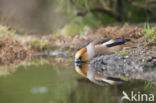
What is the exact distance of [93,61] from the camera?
8.09 m

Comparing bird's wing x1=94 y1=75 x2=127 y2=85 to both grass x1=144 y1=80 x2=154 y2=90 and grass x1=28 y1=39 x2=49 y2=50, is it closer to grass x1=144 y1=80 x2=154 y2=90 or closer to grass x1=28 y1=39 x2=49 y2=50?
grass x1=144 y1=80 x2=154 y2=90

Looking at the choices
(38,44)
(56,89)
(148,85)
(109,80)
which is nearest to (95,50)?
(109,80)

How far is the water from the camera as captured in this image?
4637 mm

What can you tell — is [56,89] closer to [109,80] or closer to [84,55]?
[109,80]

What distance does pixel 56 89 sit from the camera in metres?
5.44

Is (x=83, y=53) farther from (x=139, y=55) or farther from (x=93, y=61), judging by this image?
(x=139, y=55)

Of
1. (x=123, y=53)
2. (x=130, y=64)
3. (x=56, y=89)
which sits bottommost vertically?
(x=56, y=89)

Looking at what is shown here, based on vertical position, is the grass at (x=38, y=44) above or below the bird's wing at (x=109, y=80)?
above

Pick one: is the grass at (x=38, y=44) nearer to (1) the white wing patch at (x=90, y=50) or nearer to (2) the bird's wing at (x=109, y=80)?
(1) the white wing patch at (x=90, y=50)

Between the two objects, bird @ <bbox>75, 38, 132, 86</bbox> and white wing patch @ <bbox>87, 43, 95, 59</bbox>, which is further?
white wing patch @ <bbox>87, 43, 95, 59</bbox>

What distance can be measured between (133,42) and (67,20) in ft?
28.4

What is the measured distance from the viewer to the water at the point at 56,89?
183 inches

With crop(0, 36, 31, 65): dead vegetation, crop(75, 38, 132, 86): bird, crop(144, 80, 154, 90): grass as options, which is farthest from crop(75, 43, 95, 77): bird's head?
crop(0, 36, 31, 65): dead vegetation

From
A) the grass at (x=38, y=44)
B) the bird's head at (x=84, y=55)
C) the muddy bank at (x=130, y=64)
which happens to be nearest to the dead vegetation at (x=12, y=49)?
the grass at (x=38, y=44)
